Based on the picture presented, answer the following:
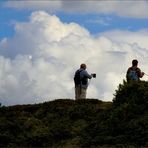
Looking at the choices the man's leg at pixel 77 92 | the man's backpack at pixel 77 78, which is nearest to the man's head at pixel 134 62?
the man's backpack at pixel 77 78

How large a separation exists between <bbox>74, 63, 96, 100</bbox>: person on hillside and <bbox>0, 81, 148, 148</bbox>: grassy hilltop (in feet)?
9.59

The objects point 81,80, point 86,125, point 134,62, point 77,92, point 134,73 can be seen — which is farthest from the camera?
point 77,92

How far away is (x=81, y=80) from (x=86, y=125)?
6.13 meters

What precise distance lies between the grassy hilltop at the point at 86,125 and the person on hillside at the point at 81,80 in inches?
115

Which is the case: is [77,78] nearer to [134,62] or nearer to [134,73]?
[134,73]

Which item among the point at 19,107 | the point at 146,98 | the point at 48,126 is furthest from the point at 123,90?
the point at 19,107

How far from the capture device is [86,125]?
30.4 m

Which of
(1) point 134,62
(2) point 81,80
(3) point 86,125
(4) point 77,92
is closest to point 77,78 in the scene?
(2) point 81,80

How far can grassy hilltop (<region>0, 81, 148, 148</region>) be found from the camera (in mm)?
27438

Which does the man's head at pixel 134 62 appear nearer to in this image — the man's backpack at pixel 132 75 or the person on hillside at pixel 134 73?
the person on hillside at pixel 134 73

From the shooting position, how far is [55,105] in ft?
112

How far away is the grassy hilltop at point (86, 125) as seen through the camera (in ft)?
90.0

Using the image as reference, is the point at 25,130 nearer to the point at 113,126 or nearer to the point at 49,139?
the point at 49,139

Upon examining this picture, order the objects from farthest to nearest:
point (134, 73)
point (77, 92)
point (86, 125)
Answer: point (77, 92)
point (134, 73)
point (86, 125)
